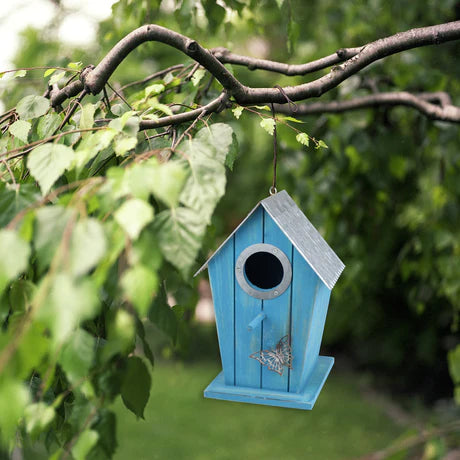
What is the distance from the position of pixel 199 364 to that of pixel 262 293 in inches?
208

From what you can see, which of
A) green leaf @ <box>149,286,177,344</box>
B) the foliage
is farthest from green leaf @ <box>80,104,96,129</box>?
green leaf @ <box>149,286,177,344</box>

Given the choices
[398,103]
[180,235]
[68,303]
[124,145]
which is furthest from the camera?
[398,103]

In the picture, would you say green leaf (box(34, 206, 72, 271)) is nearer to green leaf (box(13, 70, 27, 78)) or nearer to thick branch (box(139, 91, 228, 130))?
thick branch (box(139, 91, 228, 130))

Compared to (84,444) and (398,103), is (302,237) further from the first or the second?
(398,103)

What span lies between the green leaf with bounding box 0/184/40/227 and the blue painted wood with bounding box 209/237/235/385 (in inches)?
19.3

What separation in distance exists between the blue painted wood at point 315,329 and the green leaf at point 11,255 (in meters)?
0.71

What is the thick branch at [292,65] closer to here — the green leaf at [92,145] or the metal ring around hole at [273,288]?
the metal ring around hole at [273,288]

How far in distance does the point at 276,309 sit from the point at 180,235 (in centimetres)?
53

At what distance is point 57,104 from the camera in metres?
1.20

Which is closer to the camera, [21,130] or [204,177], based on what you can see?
[204,177]

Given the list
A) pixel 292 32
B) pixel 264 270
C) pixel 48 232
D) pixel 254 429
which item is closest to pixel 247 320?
pixel 264 270

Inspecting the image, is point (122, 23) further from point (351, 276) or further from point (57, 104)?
point (351, 276)

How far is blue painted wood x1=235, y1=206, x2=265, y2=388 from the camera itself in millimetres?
1225

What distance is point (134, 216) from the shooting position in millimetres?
653
